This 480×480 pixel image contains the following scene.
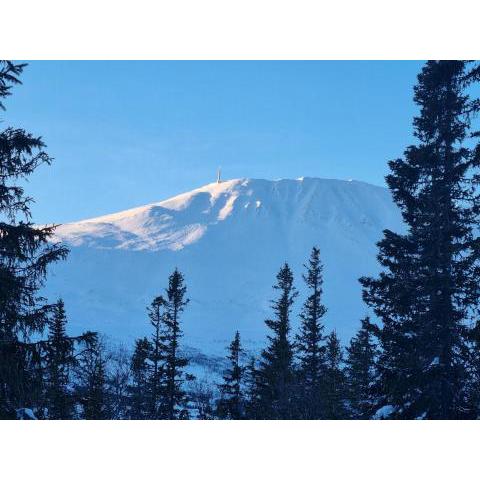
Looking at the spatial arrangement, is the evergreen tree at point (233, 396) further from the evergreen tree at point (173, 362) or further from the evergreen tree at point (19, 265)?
the evergreen tree at point (19, 265)

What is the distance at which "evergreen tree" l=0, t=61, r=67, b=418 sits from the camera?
1042 cm

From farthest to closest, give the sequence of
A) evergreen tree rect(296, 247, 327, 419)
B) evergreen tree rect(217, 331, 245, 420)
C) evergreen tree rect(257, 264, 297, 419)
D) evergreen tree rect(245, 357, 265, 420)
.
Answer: evergreen tree rect(217, 331, 245, 420)
evergreen tree rect(245, 357, 265, 420)
evergreen tree rect(296, 247, 327, 419)
evergreen tree rect(257, 264, 297, 419)

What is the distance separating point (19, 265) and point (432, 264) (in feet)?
29.1

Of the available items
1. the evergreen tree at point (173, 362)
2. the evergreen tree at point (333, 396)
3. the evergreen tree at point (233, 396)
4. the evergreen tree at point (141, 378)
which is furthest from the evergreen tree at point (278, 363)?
the evergreen tree at point (141, 378)

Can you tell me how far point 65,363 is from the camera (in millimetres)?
10953

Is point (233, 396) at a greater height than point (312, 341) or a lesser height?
lesser

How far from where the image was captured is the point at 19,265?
11.0 metres

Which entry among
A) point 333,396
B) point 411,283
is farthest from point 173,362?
point 411,283

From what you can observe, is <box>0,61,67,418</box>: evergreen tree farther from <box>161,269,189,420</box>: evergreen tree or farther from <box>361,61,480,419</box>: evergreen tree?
<box>161,269,189,420</box>: evergreen tree

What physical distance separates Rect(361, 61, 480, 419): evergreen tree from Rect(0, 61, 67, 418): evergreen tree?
788 centimetres

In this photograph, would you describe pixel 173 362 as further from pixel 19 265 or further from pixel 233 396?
pixel 19 265

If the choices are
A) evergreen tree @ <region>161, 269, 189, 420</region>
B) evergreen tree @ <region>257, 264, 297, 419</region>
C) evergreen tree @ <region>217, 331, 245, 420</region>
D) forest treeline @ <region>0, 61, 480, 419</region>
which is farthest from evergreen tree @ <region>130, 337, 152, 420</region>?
forest treeline @ <region>0, 61, 480, 419</region>
